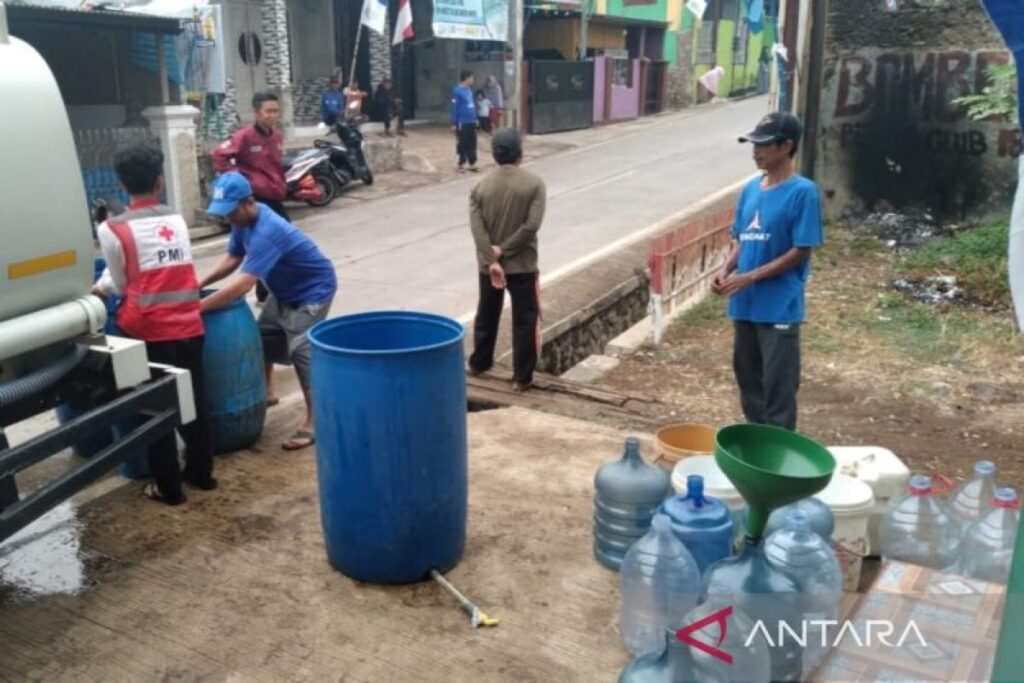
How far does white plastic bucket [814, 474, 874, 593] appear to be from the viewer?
344 cm

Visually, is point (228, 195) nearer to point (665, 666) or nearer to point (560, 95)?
point (665, 666)

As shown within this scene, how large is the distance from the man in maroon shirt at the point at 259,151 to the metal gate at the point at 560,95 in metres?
16.5

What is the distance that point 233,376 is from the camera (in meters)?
4.76

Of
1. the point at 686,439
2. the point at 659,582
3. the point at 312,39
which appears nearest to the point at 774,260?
the point at 686,439

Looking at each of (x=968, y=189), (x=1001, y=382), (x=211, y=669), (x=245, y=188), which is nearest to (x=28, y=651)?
(x=211, y=669)

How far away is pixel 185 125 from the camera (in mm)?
12617

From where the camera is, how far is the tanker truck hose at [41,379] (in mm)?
3424

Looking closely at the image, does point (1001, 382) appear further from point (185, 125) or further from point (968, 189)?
point (185, 125)

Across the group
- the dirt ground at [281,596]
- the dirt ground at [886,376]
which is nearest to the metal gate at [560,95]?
the dirt ground at [886,376]

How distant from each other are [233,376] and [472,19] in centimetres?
1760

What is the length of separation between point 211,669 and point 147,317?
172 cm

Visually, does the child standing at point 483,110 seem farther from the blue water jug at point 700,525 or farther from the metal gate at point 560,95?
the blue water jug at point 700,525

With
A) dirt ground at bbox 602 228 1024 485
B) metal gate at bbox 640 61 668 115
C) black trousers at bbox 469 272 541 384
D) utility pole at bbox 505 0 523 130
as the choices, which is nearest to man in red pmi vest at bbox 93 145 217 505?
black trousers at bbox 469 272 541 384

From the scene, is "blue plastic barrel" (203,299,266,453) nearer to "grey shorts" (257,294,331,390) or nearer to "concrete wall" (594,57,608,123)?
"grey shorts" (257,294,331,390)
